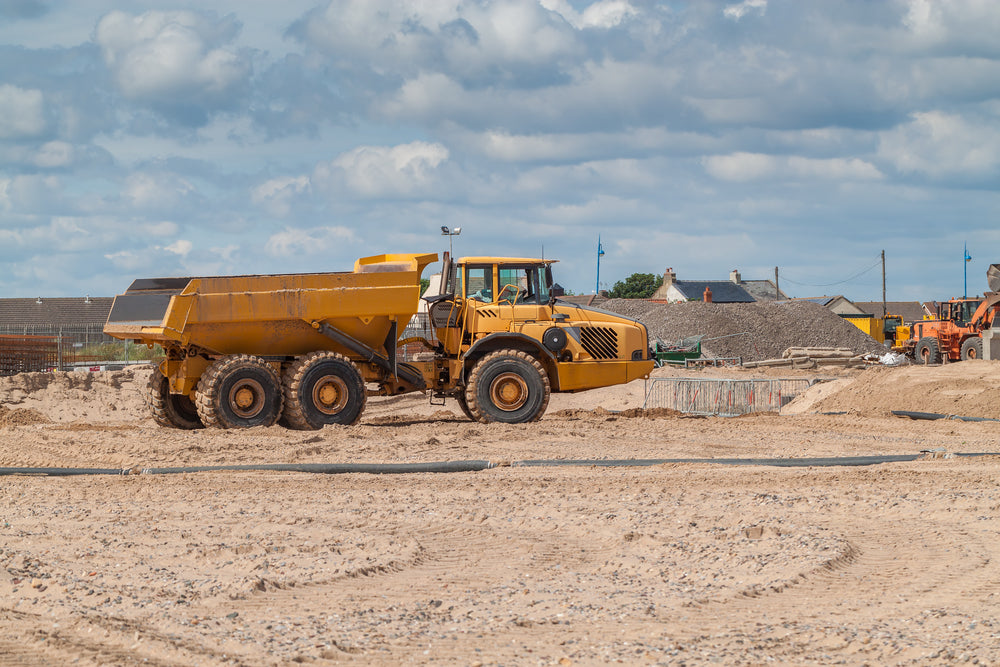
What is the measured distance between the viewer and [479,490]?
10.4 metres

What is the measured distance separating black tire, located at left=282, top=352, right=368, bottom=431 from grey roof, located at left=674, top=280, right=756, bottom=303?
5213 centimetres

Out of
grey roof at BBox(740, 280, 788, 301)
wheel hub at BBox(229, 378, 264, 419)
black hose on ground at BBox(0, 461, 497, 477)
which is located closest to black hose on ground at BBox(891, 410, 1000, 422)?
black hose on ground at BBox(0, 461, 497, 477)

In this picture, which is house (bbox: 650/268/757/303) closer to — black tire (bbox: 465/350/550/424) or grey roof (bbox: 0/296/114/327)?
grey roof (bbox: 0/296/114/327)

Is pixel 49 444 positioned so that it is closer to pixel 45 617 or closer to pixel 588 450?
pixel 588 450

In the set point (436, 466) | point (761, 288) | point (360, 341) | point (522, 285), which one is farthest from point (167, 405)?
point (761, 288)

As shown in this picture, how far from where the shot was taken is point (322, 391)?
15359 millimetres

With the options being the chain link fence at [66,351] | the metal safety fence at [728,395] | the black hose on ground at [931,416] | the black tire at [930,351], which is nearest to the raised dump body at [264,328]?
the metal safety fence at [728,395]

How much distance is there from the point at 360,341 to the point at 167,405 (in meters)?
3.35

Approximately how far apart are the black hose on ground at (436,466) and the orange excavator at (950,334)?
28.7 m

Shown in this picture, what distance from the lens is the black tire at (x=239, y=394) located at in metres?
14.6

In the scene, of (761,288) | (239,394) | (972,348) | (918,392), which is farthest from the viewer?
(761,288)

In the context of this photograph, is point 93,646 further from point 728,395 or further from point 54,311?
point 54,311

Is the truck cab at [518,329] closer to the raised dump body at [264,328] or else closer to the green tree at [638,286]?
the raised dump body at [264,328]

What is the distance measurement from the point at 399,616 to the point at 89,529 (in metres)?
3.68
